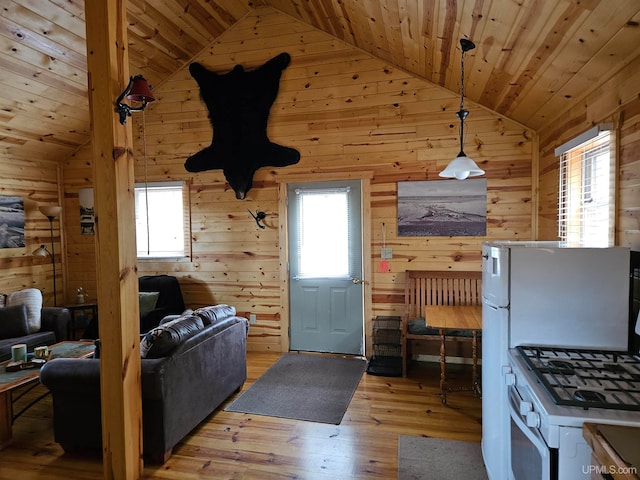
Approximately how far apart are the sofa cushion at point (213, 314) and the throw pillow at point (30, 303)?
7.49 ft

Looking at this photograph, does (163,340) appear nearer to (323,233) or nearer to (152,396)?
(152,396)

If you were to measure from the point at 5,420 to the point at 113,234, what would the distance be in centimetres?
175

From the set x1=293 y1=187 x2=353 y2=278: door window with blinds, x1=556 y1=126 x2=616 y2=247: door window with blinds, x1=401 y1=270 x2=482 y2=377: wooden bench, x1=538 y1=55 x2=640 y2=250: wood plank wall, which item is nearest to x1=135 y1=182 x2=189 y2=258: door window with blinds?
x1=293 y1=187 x2=353 y2=278: door window with blinds

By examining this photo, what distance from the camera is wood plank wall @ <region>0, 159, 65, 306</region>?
186 inches

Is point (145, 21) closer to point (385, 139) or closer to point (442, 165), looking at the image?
point (385, 139)

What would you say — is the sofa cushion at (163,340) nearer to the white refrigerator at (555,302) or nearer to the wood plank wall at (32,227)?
the white refrigerator at (555,302)

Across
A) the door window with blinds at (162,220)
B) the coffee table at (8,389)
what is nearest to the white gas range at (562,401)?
the coffee table at (8,389)

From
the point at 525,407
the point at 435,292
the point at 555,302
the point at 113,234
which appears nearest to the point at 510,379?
the point at 525,407

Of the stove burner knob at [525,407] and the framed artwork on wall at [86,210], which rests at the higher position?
the framed artwork on wall at [86,210]

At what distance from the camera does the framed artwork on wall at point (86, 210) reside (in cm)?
530

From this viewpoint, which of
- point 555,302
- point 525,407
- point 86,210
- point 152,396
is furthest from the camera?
point 86,210

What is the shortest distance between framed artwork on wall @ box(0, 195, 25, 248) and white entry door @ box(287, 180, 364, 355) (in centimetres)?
337

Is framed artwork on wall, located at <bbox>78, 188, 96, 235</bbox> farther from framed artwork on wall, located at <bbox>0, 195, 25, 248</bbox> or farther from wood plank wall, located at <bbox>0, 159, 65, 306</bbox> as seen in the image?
framed artwork on wall, located at <bbox>0, 195, 25, 248</bbox>

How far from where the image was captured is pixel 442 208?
421 centimetres
